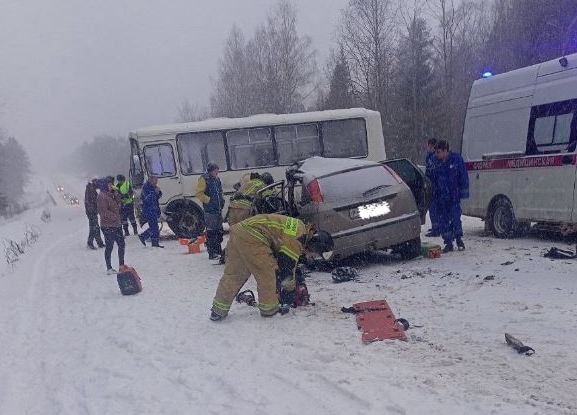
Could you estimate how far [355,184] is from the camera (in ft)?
27.5

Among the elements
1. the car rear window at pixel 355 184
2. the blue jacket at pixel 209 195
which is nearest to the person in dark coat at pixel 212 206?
the blue jacket at pixel 209 195

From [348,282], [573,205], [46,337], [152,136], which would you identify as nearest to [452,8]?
[152,136]

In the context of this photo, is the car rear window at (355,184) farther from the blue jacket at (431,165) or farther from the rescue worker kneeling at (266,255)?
the rescue worker kneeling at (266,255)

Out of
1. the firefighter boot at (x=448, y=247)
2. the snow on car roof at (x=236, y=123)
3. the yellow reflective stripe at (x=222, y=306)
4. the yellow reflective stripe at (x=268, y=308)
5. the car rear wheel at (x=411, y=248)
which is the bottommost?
the firefighter boot at (x=448, y=247)

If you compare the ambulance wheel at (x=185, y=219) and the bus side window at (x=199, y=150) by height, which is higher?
the bus side window at (x=199, y=150)

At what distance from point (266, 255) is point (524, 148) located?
5914 mm

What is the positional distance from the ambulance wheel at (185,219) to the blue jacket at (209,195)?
4.64 meters

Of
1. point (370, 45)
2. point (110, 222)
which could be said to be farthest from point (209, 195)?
point (370, 45)

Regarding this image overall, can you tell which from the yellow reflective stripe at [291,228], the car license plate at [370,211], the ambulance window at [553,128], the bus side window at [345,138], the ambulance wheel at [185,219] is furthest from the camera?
the bus side window at [345,138]

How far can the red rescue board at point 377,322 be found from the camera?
16.1ft

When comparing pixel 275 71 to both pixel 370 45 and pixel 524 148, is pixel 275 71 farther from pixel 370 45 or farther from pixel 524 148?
pixel 524 148

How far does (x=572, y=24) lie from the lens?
24.2m

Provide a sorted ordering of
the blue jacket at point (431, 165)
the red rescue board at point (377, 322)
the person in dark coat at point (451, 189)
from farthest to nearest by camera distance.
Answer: the blue jacket at point (431, 165), the person in dark coat at point (451, 189), the red rescue board at point (377, 322)

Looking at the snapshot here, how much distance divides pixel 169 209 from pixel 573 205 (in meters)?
9.89
